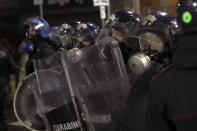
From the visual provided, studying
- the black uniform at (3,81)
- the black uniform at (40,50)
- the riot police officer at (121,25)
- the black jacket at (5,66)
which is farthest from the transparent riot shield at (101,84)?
the black jacket at (5,66)

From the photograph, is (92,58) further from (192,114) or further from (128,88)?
(192,114)

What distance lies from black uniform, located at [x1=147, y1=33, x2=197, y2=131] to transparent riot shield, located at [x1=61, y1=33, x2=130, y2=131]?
772 mm

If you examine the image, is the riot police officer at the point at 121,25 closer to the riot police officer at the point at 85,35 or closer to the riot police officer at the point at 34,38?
the riot police officer at the point at 85,35

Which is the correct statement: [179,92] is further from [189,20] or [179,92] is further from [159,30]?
[159,30]

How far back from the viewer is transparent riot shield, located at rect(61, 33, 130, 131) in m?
3.17

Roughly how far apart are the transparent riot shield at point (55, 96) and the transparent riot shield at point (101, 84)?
0.31 meters

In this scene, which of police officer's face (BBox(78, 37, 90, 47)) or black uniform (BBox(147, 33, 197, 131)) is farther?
police officer's face (BBox(78, 37, 90, 47))

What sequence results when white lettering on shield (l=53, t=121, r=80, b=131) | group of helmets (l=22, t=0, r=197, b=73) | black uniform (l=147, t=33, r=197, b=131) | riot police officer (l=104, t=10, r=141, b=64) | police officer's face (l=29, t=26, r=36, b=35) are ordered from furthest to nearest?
police officer's face (l=29, t=26, r=36, b=35)
riot police officer (l=104, t=10, r=141, b=64)
white lettering on shield (l=53, t=121, r=80, b=131)
group of helmets (l=22, t=0, r=197, b=73)
black uniform (l=147, t=33, r=197, b=131)

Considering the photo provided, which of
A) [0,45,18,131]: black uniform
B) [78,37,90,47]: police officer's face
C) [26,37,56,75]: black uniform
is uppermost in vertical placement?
[78,37,90,47]: police officer's face

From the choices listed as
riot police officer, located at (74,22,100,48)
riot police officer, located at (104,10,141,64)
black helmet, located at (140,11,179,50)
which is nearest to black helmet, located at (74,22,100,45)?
riot police officer, located at (74,22,100,48)

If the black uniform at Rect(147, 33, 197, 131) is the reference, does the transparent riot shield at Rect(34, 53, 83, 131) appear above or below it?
below

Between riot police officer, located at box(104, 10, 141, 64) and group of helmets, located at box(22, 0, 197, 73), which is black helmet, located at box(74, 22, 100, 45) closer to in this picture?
group of helmets, located at box(22, 0, 197, 73)

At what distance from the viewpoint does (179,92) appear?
89.7 inches

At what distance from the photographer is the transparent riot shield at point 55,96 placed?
4020 millimetres
